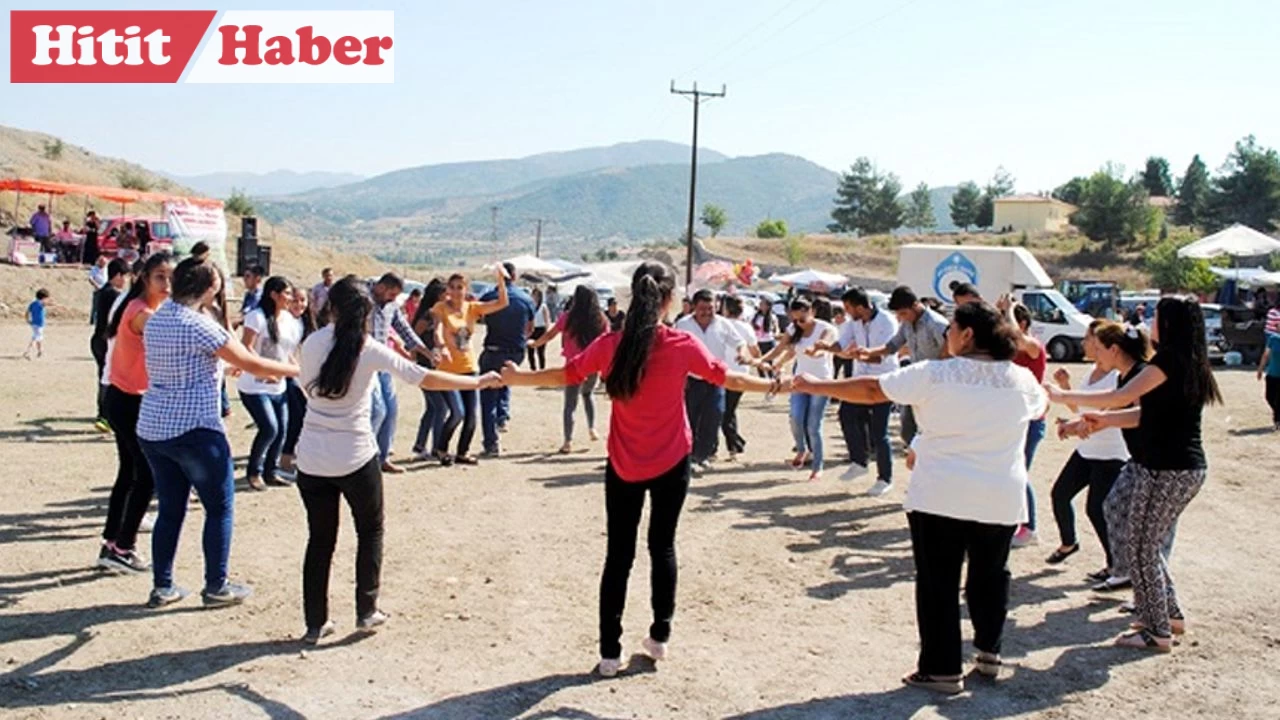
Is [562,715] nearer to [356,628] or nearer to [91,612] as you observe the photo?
[356,628]

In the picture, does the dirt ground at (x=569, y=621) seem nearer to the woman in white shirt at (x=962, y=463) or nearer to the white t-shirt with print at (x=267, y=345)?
the woman in white shirt at (x=962, y=463)

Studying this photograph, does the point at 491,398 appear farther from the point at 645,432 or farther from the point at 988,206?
the point at 988,206

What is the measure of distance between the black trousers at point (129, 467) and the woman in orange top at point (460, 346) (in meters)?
3.64

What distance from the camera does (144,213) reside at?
52219mm

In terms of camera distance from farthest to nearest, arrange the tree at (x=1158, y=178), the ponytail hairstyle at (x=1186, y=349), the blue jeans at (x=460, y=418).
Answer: the tree at (x=1158, y=178) < the blue jeans at (x=460, y=418) < the ponytail hairstyle at (x=1186, y=349)

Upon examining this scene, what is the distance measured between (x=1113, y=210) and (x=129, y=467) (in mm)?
74934

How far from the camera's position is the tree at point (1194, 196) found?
83.4 m

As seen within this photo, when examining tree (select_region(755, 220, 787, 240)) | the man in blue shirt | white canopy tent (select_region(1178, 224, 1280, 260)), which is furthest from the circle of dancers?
tree (select_region(755, 220, 787, 240))

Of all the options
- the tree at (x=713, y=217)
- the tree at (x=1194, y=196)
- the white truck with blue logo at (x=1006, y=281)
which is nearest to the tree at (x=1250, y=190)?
the tree at (x=1194, y=196)

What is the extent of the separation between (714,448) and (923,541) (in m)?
6.23

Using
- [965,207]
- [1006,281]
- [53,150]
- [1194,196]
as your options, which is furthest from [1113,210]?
[53,150]

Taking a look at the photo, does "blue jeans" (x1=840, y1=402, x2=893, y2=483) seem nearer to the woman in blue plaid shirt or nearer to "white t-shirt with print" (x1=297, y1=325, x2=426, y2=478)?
"white t-shirt with print" (x1=297, y1=325, x2=426, y2=478)

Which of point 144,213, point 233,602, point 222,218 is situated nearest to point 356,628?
point 233,602

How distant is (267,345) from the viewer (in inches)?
357
